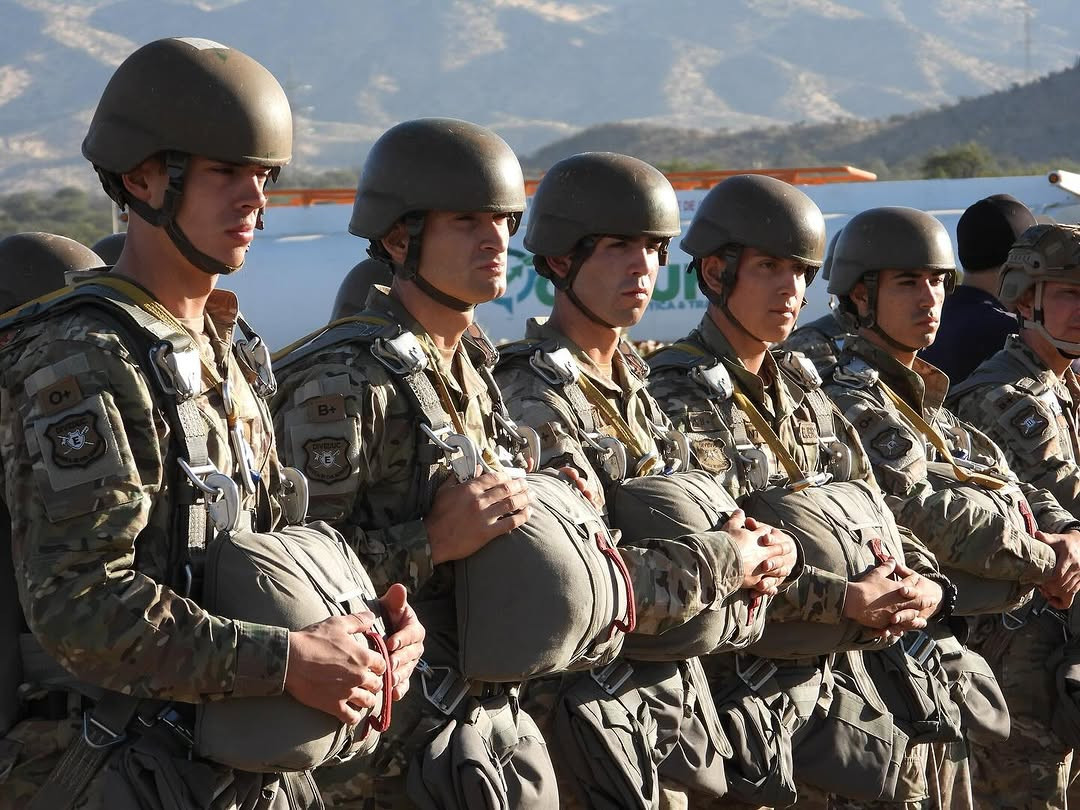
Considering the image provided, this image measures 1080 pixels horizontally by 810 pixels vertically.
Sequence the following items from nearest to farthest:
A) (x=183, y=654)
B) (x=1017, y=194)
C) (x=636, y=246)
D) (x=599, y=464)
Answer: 1. (x=183, y=654)
2. (x=599, y=464)
3. (x=636, y=246)
4. (x=1017, y=194)

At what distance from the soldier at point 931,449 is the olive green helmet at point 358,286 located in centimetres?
211

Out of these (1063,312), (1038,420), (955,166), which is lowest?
(955,166)

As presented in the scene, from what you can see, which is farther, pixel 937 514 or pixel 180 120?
pixel 937 514

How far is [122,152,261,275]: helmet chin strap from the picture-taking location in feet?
12.0

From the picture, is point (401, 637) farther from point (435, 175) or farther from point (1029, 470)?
point (1029, 470)

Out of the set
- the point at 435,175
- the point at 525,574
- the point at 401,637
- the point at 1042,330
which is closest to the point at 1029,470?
the point at 1042,330

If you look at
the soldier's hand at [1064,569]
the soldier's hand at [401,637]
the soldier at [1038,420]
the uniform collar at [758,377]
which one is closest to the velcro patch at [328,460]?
the soldier's hand at [401,637]

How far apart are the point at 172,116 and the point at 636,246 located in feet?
6.98

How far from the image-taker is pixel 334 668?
3357 mm

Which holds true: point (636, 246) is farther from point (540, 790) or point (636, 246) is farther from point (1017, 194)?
point (1017, 194)

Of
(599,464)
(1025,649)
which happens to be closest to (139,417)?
(599,464)

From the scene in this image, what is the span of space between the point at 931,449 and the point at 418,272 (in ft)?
9.26

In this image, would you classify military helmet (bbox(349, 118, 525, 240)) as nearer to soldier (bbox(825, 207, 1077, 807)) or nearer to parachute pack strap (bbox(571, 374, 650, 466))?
parachute pack strap (bbox(571, 374, 650, 466))

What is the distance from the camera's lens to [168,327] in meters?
3.53
